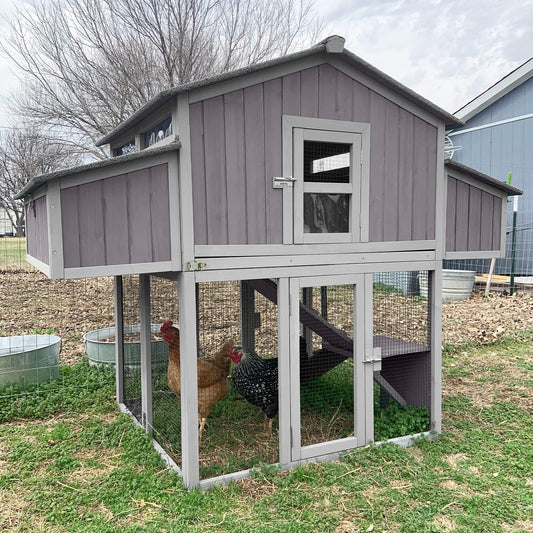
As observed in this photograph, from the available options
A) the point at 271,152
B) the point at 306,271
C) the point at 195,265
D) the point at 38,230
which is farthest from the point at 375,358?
the point at 38,230

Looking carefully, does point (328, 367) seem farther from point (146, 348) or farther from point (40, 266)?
point (40, 266)

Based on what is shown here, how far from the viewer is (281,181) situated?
129 inches

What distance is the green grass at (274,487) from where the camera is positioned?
287cm

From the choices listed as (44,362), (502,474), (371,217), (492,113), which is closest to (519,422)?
(502,474)

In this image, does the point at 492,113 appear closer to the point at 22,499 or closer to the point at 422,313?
the point at 422,313

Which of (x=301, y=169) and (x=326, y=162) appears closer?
(x=301, y=169)

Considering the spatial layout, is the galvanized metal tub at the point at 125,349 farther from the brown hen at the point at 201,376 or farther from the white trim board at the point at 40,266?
the white trim board at the point at 40,266

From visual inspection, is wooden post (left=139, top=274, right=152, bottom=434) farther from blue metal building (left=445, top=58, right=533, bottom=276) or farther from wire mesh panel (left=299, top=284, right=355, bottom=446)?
blue metal building (left=445, top=58, right=533, bottom=276)

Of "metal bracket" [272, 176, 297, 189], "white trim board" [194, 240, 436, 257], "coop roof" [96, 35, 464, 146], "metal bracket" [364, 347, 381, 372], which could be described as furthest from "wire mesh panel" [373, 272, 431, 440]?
"coop roof" [96, 35, 464, 146]

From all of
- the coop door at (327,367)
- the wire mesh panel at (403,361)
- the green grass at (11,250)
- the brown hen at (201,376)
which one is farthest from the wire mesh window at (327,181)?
the green grass at (11,250)

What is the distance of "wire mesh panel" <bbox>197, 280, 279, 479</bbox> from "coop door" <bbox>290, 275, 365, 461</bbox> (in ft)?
0.96

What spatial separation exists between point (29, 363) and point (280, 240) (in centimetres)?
315

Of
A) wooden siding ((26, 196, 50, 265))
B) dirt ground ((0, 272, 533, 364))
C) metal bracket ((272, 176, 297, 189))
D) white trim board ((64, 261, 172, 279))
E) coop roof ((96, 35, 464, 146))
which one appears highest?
coop roof ((96, 35, 464, 146))

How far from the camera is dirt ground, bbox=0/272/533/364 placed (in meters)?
7.27
